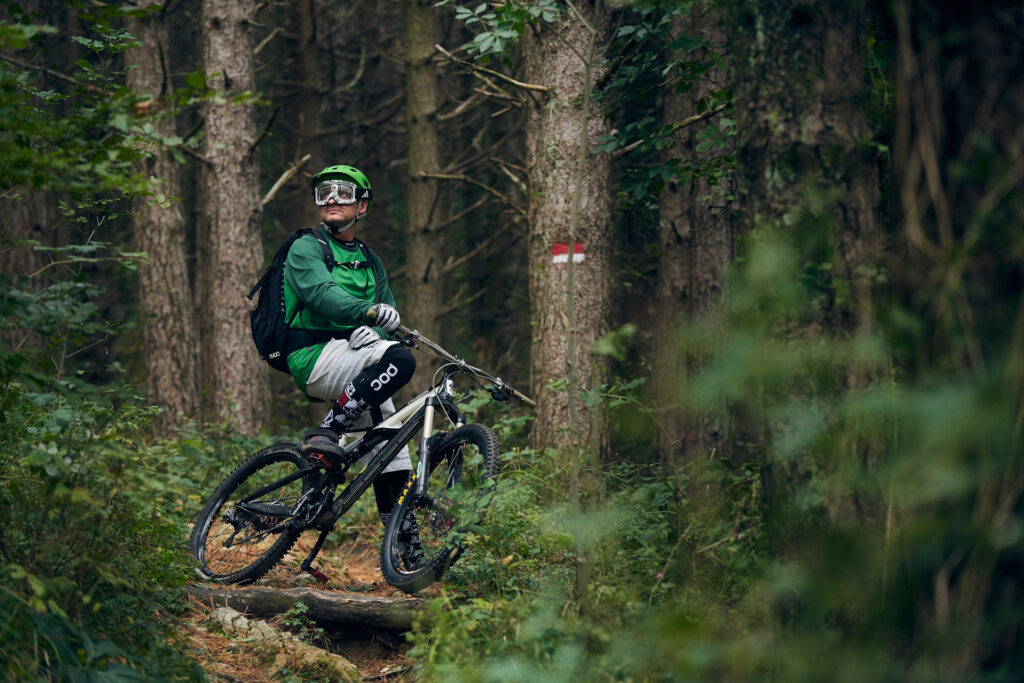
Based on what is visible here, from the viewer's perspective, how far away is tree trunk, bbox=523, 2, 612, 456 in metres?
6.96

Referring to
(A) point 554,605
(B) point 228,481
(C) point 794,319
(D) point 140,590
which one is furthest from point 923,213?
(B) point 228,481

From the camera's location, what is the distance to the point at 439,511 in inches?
203

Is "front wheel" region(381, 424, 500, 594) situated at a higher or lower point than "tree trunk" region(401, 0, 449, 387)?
lower

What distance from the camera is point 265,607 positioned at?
5.36 m

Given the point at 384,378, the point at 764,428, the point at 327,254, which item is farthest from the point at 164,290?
the point at 764,428

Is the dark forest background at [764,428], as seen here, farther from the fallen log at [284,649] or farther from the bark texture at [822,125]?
the fallen log at [284,649]

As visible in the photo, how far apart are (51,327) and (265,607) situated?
2.49m

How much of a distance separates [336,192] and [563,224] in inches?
76.4

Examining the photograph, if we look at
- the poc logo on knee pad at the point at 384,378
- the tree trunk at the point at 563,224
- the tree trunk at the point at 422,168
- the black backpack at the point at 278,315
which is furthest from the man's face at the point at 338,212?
the tree trunk at the point at 422,168

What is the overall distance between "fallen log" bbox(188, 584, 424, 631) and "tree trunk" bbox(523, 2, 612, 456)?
2081 millimetres

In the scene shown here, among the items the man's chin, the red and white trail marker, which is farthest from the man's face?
the red and white trail marker

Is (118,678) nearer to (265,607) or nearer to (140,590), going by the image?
(140,590)

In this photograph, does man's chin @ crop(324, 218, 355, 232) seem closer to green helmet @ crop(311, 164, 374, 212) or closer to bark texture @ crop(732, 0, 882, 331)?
green helmet @ crop(311, 164, 374, 212)

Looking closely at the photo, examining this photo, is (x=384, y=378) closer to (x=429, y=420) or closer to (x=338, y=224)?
(x=429, y=420)
